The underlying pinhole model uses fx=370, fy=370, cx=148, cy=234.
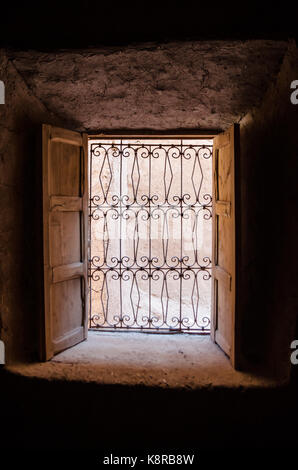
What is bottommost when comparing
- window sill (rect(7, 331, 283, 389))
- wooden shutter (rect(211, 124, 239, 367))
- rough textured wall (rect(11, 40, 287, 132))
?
window sill (rect(7, 331, 283, 389))

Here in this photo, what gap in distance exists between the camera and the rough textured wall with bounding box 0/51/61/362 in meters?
2.58

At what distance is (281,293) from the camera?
8.33ft

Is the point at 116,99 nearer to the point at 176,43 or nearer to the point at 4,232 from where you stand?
the point at 176,43

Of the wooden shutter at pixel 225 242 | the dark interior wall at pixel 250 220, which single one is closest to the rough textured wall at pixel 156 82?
the dark interior wall at pixel 250 220

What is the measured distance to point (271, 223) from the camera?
2.71 metres

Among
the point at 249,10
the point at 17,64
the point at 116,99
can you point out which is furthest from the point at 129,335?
the point at 249,10

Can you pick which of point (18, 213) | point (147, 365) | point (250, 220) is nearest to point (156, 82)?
point (250, 220)

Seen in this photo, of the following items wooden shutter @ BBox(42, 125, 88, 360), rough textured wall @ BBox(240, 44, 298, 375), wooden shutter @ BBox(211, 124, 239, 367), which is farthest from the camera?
wooden shutter @ BBox(42, 125, 88, 360)

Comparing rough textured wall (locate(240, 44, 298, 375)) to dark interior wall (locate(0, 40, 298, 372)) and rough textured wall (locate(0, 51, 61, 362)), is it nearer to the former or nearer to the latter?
dark interior wall (locate(0, 40, 298, 372))

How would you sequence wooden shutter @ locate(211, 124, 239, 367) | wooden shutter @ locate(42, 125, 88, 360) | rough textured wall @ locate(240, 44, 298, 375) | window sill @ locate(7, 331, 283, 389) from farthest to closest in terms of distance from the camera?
wooden shutter @ locate(42, 125, 88, 360)
wooden shutter @ locate(211, 124, 239, 367)
window sill @ locate(7, 331, 283, 389)
rough textured wall @ locate(240, 44, 298, 375)

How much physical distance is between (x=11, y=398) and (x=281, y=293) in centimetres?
200

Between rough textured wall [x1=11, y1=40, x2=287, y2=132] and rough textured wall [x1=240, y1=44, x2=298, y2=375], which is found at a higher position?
rough textured wall [x1=11, y1=40, x2=287, y2=132]

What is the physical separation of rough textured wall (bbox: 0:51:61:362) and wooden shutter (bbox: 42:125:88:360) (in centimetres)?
14

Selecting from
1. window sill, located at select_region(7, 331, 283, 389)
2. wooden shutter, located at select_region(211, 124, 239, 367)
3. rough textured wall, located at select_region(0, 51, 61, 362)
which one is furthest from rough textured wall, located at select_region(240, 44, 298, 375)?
rough textured wall, located at select_region(0, 51, 61, 362)
